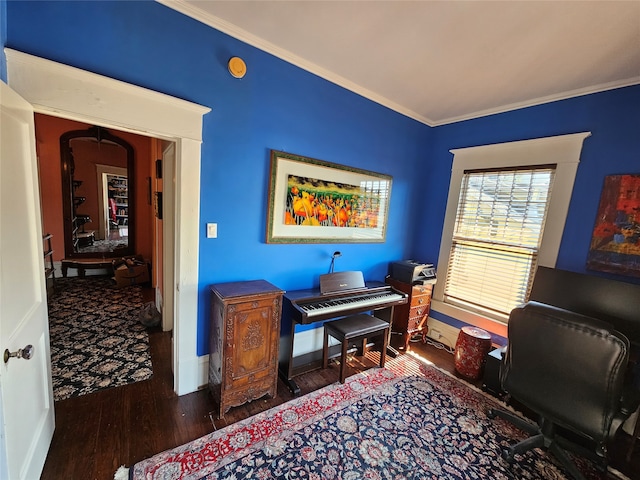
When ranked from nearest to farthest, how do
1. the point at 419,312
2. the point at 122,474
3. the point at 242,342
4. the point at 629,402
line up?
the point at 122,474, the point at 629,402, the point at 242,342, the point at 419,312

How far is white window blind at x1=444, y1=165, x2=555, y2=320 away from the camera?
2494mm

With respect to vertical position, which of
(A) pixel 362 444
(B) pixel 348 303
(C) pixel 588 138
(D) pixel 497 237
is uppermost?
(C) pixel 588 138

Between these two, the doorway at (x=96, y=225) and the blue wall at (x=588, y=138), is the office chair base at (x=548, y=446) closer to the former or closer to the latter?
the blue wall at (x=588, y=138)

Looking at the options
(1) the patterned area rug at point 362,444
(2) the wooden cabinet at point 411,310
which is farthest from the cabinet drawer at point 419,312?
(1) the patterned area rug at point 362,444

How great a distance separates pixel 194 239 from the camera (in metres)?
1.88

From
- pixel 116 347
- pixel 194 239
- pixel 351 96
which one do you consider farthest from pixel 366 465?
pixel 351 96

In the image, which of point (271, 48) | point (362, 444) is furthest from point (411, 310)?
point (271, 48)

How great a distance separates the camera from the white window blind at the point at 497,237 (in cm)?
249

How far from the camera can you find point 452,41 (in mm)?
1740

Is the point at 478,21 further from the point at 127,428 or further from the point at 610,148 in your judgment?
the point at 127,428

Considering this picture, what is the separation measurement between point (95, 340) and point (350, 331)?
8.28ft

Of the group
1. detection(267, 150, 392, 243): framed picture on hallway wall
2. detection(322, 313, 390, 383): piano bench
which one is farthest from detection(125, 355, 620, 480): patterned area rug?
detection(267, 150, 392, 243): framed picture on hallway wall

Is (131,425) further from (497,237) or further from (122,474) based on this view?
(497,237)

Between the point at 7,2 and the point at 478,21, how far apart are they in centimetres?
249
